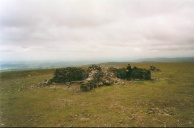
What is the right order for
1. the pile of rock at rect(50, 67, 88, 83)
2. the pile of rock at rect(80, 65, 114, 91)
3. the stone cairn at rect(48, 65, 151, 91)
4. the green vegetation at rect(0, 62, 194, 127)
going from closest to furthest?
the green vegetation at rect(0, 62, 194, 127) → the pile of rock at rect(80, 65, 114, 91) → the stone cairn at rect(48, 65, 151, 91) → the pile of rock at rect(50, 67, 88, 83)

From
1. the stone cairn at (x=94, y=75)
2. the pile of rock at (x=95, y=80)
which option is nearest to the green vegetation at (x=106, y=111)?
the pile of rock at (x=95, y=80)

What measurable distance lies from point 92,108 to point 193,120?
11.3 metres

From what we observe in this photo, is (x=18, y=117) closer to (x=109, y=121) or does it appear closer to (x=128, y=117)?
(x=109, y=121)

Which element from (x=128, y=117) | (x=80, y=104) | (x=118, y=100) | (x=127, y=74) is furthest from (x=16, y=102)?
(x=127, y=74)

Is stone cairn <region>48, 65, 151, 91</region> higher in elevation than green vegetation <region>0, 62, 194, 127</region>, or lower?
higher

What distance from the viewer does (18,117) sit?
18.4 meters

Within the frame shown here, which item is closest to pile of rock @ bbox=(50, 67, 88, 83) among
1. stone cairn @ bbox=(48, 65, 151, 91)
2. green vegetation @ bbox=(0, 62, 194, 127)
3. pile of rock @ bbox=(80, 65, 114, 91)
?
stone cairn @ bbox=(48, 65, 151, 91)

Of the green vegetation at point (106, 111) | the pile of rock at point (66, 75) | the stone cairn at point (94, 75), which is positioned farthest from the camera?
the pile of rock at point (66, 75)

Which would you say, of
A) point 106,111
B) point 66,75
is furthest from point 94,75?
point 106,111

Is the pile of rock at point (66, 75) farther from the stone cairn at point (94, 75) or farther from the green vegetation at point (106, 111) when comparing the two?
the green vegetation at point (106, 111)

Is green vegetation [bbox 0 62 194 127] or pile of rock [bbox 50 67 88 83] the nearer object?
green vegetation [bbox 0 62 194 127]

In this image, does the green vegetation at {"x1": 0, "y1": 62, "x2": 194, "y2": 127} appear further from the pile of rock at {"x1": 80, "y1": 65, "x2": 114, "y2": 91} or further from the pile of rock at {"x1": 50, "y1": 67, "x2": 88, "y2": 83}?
the pile of rock at {"x1": 50, "y1": 67, "x2": 88, "y2": 83}

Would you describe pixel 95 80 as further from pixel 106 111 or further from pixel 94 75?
pixel 106 111

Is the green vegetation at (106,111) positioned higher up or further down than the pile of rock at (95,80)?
further down
